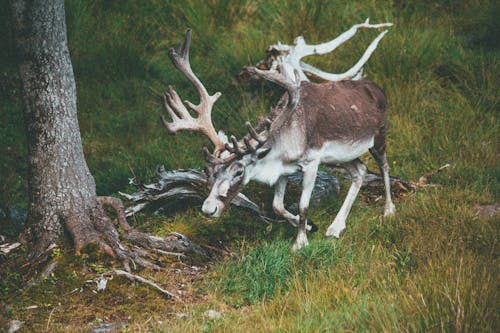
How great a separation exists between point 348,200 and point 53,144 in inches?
119

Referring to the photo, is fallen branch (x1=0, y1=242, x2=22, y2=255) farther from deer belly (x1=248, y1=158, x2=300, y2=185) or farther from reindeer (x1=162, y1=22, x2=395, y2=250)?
deer belly (x1=248, y1=158, x2=300, y2=185)

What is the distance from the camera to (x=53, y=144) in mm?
5035

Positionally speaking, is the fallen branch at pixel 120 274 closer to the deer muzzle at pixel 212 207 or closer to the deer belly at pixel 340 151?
the deer muzzle at pixel 212 207

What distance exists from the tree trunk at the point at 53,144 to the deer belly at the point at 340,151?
6.63ft

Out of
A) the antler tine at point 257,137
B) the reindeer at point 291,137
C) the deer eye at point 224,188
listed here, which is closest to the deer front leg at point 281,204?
the reindeer at point 291,137

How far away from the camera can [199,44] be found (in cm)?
1041

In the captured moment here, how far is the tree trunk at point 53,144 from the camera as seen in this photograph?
488 cm

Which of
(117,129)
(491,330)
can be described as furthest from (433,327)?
(117,129)

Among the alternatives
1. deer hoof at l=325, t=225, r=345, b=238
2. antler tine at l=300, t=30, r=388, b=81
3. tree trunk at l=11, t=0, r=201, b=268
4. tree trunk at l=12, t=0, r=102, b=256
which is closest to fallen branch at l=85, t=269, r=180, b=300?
tree trunk at l=11, t=0, r=201, b=268

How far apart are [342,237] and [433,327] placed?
2304mm

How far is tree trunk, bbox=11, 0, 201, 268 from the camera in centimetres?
488

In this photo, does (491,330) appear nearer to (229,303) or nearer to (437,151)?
(229,303)

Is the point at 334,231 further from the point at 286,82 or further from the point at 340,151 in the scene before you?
the point at 286,82

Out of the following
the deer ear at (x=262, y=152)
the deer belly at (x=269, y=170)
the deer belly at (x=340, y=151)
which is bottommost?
the deer belly at (x=340, y=151)
